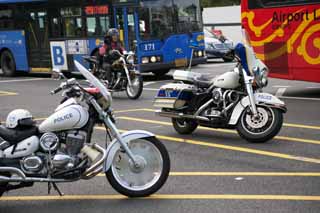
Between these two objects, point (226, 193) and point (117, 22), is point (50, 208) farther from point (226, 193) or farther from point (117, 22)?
point (117, 22)

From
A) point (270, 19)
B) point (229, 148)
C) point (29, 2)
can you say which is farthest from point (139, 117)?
point (29, 2)

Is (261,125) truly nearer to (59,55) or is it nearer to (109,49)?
(109,49)

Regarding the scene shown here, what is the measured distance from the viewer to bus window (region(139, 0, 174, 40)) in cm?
1653

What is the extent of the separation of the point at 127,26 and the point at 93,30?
145 cm

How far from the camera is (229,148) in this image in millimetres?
7801

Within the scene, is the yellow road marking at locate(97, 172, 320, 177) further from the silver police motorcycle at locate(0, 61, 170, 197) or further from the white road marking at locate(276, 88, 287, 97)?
the white road marking at locate(276, 88, 287, 97)

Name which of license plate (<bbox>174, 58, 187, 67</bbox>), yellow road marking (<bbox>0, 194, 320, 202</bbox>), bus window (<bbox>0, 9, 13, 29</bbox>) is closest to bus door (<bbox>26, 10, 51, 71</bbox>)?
bus window (<bbox>0, 9, 13, 29</bbox>)

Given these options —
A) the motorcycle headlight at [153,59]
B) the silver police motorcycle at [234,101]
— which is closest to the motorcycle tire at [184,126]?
the silver police motorcycle at [234,101]

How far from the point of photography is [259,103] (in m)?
7.91

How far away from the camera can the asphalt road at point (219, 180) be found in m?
5.45

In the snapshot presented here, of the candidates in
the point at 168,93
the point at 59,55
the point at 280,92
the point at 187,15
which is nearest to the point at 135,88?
the point at 280,92

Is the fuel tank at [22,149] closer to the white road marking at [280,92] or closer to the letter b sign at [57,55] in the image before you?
the white road marking at [280,92]

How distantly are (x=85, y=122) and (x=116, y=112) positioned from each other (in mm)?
5889

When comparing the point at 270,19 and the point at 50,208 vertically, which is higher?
the point at 270,19
